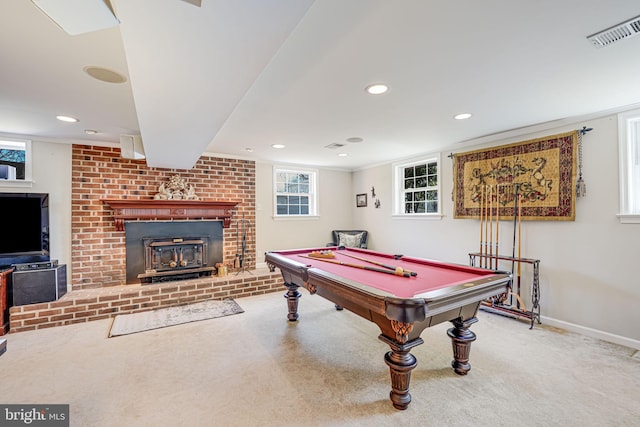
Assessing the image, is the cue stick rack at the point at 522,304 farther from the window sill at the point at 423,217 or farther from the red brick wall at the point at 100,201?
the red brick wall at the point at 100,201

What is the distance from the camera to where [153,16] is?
1065 mm

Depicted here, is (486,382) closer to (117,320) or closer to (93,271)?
(117,320)

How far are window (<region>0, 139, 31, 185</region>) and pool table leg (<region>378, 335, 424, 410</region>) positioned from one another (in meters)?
4.71

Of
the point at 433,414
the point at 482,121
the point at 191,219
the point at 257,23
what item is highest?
the point at 482,121

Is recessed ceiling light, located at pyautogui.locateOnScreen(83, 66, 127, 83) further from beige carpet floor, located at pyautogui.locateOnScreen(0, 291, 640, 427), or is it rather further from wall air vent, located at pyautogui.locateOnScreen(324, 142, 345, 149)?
wall air vent, located at pyautogui.locateOnScreen(324, 142, 345, 149)

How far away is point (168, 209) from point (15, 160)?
1844 mm

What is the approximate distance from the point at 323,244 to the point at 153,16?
16.8 feet

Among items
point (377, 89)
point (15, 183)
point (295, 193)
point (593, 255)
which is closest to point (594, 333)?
point (593, 255)

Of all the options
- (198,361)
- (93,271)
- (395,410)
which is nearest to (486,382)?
(395,410)

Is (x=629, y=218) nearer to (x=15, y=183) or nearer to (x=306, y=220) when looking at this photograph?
(x=306, y=220)

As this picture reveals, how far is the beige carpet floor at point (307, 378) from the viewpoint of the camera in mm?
1776

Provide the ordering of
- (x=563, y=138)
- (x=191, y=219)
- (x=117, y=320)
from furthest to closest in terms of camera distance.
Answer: (x=191, y=219), (x=117, y=320), (x=563, y=138)

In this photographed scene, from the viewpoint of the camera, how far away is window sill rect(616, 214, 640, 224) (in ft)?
8.68

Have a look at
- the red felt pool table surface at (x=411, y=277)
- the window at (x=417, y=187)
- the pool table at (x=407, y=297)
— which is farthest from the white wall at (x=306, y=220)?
the pool table at (x=407, y=297)
